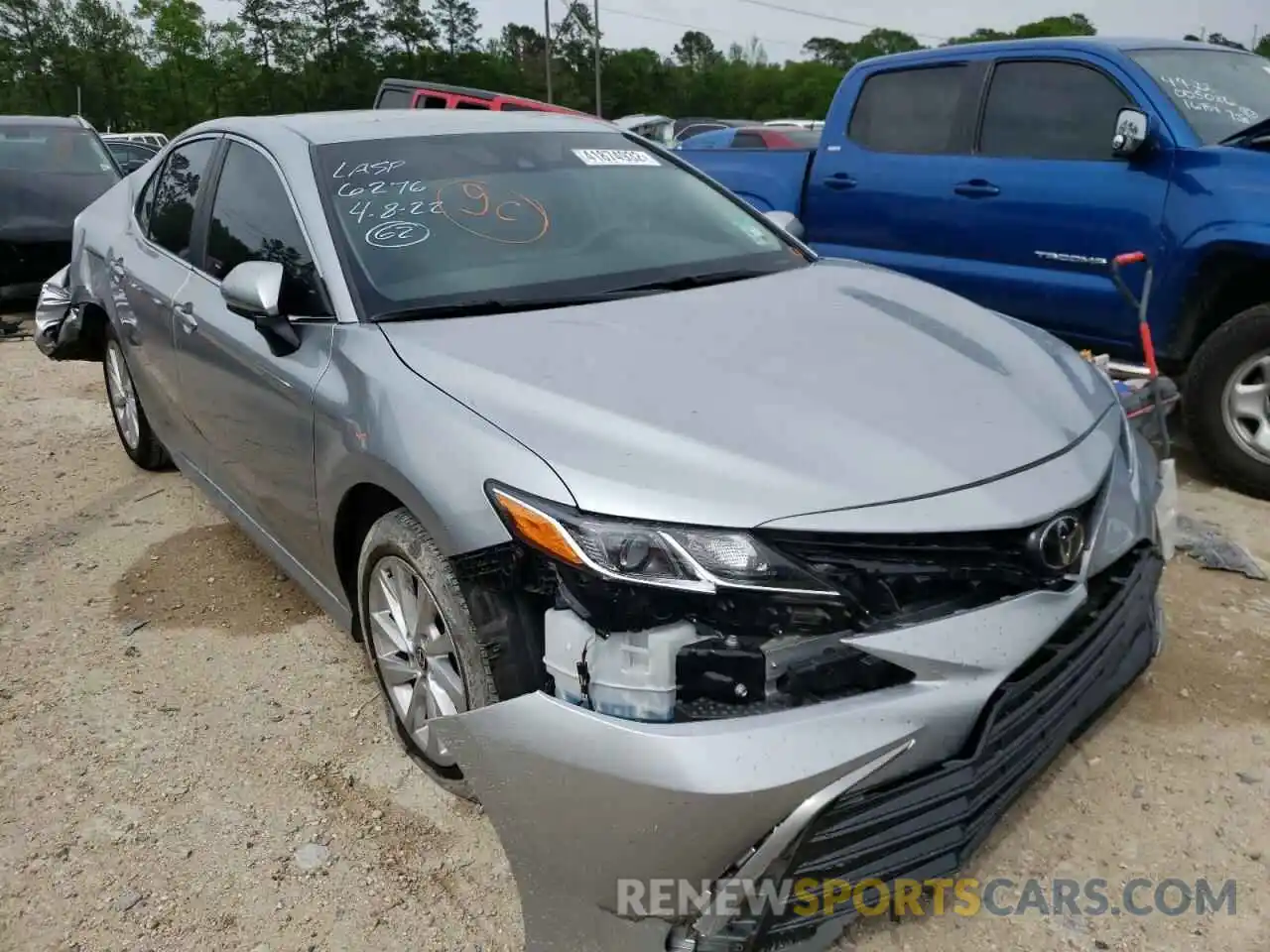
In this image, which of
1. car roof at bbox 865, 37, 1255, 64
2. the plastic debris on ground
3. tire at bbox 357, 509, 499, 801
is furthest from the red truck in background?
tire at bbox 357, 509, 499, 801

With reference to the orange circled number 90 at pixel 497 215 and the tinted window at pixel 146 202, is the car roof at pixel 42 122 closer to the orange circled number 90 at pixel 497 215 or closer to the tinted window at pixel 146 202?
the tinted window at pixel 146 202

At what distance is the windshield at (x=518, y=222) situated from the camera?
8.91ft

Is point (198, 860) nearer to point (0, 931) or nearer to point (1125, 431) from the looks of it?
point (0, 931)

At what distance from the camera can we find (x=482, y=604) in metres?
2.07

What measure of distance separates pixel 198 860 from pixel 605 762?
49.0 inches

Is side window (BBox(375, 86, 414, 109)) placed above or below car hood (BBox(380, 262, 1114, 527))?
above

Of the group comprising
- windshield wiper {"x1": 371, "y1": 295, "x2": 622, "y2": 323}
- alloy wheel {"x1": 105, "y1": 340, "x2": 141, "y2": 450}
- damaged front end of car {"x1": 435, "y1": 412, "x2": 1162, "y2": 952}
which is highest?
windshield wiper {"x1": 371, "y1": 295, "x2": 622, "y2": 323}

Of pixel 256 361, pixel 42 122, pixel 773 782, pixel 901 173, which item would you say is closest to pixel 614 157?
pixel 256 361

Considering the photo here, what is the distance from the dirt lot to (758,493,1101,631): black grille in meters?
0.68

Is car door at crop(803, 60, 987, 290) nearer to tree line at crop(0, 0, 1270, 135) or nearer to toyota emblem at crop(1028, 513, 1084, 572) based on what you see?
toyota emblem at crop(1028, 513, 1084, 572)

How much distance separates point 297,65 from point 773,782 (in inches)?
2456

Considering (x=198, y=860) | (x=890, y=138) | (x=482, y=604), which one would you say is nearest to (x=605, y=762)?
(x=482, y=604)

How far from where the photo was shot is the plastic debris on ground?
354 centimetres

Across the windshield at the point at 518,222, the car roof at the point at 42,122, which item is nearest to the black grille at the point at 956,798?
the windshield at the point at 518,222
